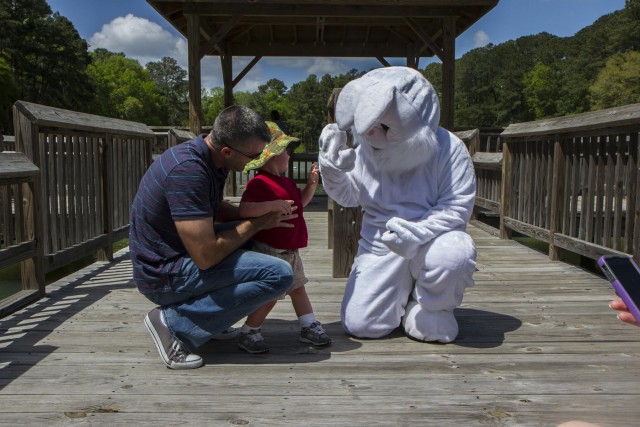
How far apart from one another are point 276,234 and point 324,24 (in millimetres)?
8167

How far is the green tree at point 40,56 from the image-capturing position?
110ft

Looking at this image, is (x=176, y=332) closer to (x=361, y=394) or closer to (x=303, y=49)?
(x=361, y=394)

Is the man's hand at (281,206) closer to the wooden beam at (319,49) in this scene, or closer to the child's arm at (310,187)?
the child's arm at (310,187)

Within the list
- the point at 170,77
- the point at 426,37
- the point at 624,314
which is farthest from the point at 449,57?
the point at 170,77

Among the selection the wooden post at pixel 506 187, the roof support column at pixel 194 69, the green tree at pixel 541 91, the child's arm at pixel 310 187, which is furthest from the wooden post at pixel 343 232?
the green tree at pixel 541 91

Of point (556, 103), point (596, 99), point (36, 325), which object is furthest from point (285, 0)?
point (556, 103)

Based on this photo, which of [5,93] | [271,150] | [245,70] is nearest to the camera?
[271,150]

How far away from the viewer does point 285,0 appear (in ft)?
26.8

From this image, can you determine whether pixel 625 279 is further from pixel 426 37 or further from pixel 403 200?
pixel 426 37

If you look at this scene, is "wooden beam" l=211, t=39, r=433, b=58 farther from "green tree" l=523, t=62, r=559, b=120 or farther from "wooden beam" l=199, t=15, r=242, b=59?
"green tree" l=523, t=62, r=559, b=120

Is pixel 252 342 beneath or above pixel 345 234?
beneath

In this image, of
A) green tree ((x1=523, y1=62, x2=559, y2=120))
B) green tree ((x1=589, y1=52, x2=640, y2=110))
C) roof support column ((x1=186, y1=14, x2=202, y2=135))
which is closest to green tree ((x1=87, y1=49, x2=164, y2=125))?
green tree ((x1=523, y1=62, x2=559, y2=120))

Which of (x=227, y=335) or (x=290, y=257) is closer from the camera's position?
(x=290, y=257)

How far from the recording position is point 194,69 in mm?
8617
